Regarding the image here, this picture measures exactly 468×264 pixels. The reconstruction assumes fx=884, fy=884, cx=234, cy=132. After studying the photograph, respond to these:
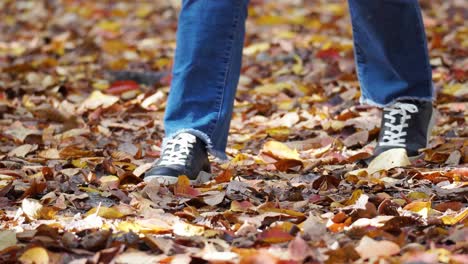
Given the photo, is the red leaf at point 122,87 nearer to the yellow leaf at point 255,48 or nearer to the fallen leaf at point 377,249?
the yellow leaf at point 255,48

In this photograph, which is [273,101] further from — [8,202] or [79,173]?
[8,202]

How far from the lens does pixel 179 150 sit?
99.1 inches

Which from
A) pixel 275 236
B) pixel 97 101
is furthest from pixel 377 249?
pixel 97 101

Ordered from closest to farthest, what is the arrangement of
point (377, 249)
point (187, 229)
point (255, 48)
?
point (377, 249) → point (187, 229) → point (255, 48)

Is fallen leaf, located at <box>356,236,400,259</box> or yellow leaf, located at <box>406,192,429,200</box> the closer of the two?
fallen leaf, located at <box>356,236,400,259</box>

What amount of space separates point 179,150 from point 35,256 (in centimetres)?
84

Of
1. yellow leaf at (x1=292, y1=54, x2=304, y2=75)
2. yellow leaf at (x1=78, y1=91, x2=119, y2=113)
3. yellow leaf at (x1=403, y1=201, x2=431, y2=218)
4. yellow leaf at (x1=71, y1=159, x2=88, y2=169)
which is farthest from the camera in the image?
yellow leaf at (x1=292, y1=54, x2=304, y2=75)

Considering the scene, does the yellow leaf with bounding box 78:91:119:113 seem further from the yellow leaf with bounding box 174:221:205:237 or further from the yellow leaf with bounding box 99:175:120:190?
the yellow leaf with bounding box 174:221:205:237

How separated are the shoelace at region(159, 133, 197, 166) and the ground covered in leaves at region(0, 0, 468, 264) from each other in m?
0.11

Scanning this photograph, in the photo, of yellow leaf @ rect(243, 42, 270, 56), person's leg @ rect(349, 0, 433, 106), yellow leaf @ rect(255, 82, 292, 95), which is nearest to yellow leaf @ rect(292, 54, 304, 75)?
yellow leaf @ rect(255, 82, 292, 95)

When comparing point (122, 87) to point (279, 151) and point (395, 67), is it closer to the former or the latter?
point (279, 151)

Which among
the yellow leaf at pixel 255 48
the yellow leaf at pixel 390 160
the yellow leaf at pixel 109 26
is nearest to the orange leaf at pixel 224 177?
the yellow leaf at pixel 390 160

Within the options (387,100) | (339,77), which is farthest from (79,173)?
(339,77)

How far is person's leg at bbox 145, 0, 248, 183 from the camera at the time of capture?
2488mm
